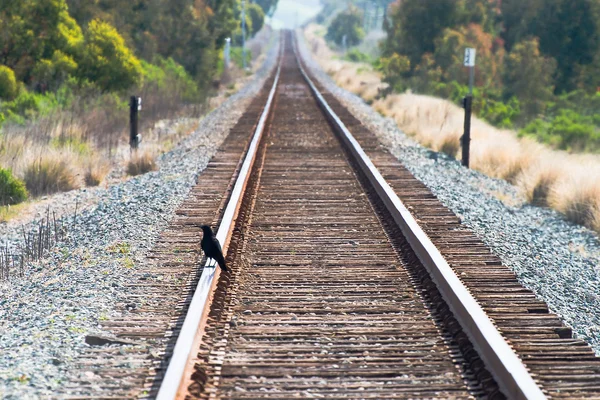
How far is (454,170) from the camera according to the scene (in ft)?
44.8

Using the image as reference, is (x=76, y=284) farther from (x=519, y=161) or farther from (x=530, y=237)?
(x=519, y=161)

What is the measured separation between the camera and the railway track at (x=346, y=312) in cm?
445

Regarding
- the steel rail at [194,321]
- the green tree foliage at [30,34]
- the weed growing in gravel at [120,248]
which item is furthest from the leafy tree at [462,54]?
the weed growing in gravel at [120,248]

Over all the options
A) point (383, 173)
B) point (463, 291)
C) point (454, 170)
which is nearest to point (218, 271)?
point (463, 291)

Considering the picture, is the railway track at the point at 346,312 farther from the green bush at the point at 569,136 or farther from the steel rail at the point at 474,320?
the green bush at the point at 569,136

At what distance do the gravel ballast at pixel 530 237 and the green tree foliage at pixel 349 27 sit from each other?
10064 centimetres

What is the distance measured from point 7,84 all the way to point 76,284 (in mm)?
12369

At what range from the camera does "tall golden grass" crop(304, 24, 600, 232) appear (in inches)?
432

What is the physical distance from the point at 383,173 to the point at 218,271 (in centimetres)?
562

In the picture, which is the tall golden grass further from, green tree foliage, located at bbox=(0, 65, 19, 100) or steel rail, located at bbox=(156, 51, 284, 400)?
green tree foliage, located at bbox=(0, 65, 19, 100)

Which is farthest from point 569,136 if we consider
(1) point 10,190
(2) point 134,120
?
(1) point 10,190

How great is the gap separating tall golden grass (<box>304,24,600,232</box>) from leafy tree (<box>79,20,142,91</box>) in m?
7.61

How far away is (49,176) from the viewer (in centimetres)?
1235

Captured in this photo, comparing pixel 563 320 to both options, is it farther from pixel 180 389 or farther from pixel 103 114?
pixel 103 114
